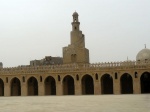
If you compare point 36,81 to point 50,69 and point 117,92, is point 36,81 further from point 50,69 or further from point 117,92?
point 117,92

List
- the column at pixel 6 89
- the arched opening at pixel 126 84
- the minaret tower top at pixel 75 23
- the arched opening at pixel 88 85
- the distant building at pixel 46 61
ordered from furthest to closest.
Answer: the distant building at pixel 46 61, the minaret tower top at pixel 75 23, the column at pixel 6 89, the arched opening at pixel 88 85, the arched opening at pixel 126 84

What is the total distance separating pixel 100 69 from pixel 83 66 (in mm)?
2705

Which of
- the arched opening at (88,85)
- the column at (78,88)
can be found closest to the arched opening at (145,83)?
the arched opening at (88,85)

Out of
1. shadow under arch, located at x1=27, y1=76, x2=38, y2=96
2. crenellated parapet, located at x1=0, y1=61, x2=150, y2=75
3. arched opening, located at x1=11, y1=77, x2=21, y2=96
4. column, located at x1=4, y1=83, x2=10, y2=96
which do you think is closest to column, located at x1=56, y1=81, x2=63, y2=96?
crenellated parapet, located at x1=0, y1=61, x2=150, y2=75

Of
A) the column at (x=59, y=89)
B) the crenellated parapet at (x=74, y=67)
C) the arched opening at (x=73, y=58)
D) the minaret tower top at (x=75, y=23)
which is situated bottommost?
the column at (x=59, y=89)

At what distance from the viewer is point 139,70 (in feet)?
121

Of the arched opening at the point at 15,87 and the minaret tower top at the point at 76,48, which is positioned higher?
the minaret tower top at the point at 76,48

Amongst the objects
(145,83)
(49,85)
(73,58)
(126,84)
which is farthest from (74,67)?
(145,83)

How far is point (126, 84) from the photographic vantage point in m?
41.8

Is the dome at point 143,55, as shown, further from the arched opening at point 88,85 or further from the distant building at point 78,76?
the arched opening at point 88,85

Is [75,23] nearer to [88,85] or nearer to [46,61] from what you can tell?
[88,85]

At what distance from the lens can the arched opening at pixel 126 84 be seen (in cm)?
4144

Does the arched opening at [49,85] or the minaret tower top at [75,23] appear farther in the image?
the minaret tower top at [75,23]

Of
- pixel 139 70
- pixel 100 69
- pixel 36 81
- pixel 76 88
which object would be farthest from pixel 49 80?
pixel 139 70
